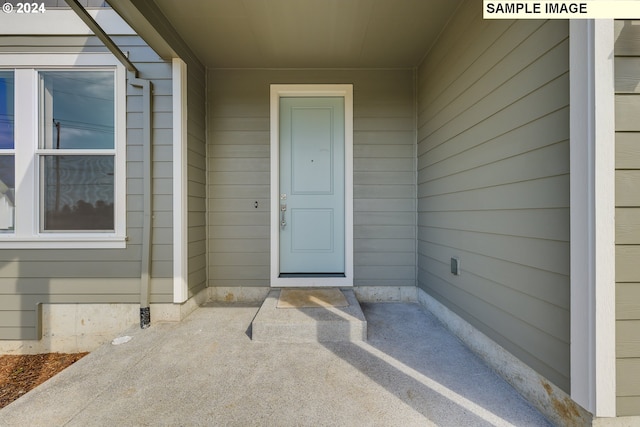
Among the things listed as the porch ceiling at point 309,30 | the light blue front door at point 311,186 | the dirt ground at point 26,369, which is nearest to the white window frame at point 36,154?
the porch ceiling at point 309,30

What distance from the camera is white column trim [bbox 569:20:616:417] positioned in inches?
43.9

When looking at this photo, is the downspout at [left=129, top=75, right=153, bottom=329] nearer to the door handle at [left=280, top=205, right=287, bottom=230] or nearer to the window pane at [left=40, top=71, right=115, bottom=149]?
the window pane at [left=40, top=71, right=115, bottom=149]

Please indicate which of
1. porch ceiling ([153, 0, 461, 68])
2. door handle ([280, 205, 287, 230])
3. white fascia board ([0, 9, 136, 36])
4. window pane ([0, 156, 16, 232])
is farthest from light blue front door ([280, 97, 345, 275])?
window pane ([0, 156, 16, 232])

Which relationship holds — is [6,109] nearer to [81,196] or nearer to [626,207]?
[81,196]

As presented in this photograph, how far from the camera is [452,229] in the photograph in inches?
88.2

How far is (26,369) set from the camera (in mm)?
2418

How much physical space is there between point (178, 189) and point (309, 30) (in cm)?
180

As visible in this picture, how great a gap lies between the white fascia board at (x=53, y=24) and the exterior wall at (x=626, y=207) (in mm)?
3459

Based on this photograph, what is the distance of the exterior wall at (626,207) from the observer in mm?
1126

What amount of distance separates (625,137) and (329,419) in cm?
177

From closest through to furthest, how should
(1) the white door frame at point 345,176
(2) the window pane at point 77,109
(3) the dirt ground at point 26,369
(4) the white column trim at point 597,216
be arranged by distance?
(4) the white column trim at point 597,216
(3) the dirt ground at point 26,369
(2) the window pane at point 77,109
(1) the white door frame at point 345,176

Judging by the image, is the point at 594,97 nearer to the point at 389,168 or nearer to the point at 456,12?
the point at 456,12

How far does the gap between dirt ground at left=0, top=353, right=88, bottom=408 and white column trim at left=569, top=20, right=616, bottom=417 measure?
3.60 metres

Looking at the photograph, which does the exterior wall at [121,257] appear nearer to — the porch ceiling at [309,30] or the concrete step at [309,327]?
the porch ceiling at [309,30]
